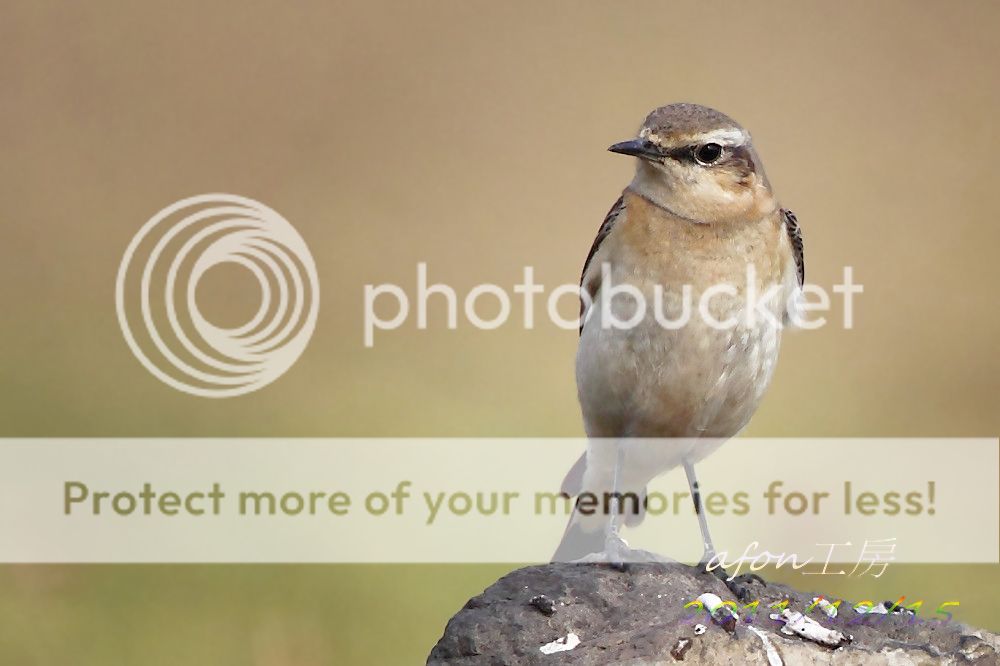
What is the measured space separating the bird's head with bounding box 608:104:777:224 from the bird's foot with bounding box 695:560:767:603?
4.16 ft

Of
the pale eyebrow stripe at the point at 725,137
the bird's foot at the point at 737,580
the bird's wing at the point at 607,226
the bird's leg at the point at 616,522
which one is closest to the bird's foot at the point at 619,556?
the bird's leg at the point at 616,522

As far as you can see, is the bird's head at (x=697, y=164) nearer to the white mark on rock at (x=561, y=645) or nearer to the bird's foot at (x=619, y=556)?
the bird's foot at (x=619, y=556)

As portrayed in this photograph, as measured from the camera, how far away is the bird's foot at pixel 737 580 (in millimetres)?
4965

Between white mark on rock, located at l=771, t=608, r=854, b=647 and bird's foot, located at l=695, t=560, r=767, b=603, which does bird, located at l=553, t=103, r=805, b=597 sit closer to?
bird's foot, located at l=695, t=560, r=767, b=603

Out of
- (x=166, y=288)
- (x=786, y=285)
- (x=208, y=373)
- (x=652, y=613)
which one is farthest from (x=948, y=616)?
(x=166, y=288)

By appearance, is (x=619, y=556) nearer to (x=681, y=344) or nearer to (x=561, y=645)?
(x=561, y=645)

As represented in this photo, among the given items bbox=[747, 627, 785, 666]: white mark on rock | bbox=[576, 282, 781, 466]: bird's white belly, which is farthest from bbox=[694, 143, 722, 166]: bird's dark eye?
bbox=[747, 627, 785, 666]: white mark on rock

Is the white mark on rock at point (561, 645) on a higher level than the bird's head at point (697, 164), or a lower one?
lower

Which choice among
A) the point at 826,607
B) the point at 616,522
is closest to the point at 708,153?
the point at 616,522

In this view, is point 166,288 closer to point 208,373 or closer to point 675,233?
point 208,373

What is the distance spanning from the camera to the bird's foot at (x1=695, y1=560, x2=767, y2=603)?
4.97m

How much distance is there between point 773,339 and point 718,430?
446 millimetres

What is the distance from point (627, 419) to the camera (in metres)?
5.50

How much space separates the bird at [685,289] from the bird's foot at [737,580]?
13 mm
